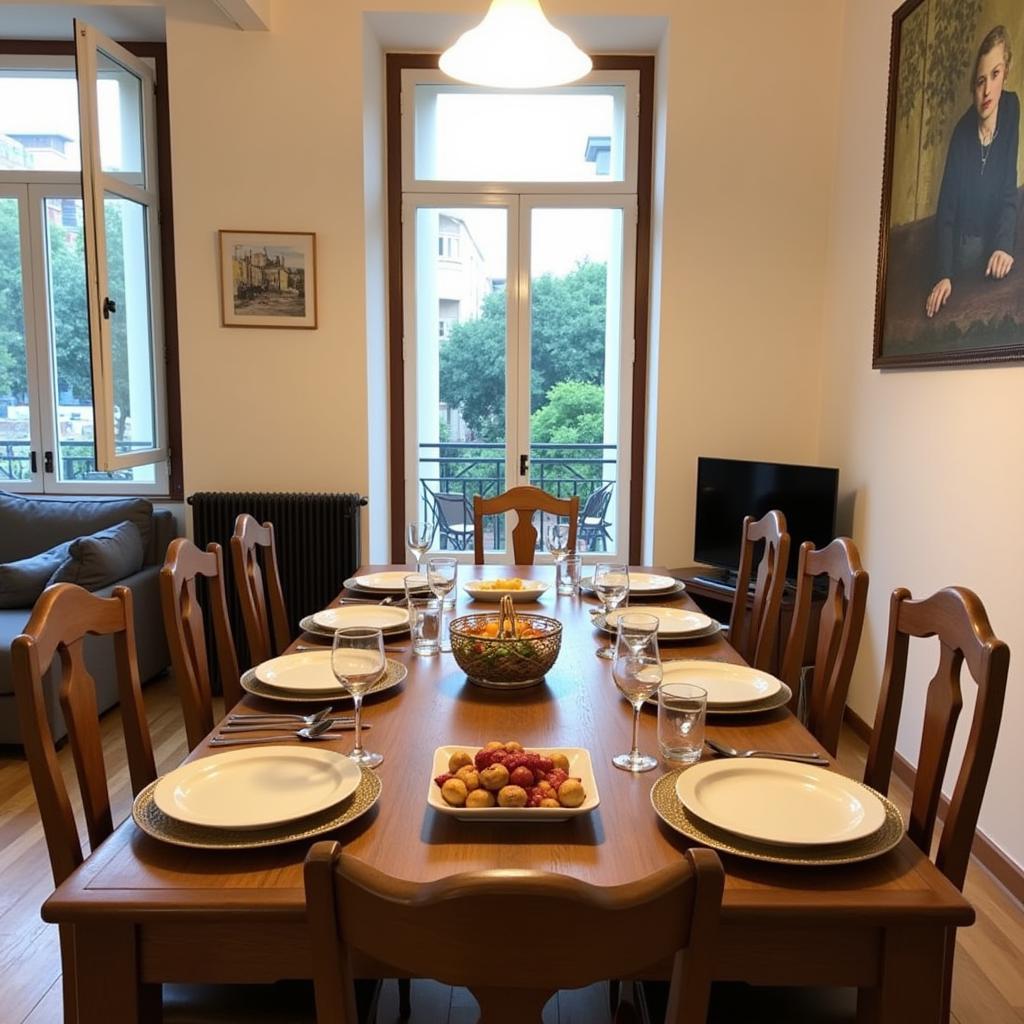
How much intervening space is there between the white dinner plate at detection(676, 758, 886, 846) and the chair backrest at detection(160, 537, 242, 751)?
42.5 inches

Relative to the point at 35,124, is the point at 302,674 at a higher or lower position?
lower

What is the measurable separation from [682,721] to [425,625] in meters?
0.78

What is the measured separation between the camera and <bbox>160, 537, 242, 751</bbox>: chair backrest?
1.82 m

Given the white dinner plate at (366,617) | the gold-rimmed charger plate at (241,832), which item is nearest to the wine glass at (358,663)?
the gold-rimmed charger plate at (241,832)

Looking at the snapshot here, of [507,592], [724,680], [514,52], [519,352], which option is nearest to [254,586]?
[507,592]

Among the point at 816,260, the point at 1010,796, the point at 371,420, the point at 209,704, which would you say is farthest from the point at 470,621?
the point at 816,260

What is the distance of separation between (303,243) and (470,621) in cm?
247

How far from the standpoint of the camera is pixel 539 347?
4.28 m

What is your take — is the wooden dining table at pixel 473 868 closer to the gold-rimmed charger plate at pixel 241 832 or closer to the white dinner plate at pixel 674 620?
the gold-rimmed charger plate at pixel 241 832

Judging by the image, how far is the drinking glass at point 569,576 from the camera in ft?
8.26

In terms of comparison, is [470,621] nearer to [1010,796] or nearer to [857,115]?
[1010,796]

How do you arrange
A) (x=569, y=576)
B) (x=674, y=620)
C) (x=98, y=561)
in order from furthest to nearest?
1. (x=98, y=561)
2. (x=569, y=576)
3. (x=674, y=620)

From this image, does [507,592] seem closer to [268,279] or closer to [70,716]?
[70,716]

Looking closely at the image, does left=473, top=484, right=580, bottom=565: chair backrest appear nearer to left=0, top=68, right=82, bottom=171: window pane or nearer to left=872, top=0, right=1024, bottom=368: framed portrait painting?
left=872, top=0, right=1024, bottom=368: framed portrait painting
